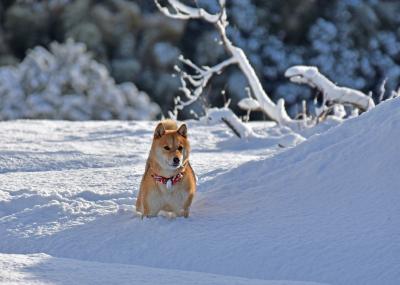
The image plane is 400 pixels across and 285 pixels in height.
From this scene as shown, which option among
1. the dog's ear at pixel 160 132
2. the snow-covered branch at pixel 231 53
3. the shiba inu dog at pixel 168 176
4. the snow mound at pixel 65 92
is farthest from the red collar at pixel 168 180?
the snow mound at pixel 65 92

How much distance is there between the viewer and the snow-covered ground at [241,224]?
4578 millimetres

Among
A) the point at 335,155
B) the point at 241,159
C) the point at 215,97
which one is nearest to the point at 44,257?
the point at 335,155

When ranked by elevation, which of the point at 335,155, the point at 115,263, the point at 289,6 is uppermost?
the point at 289,6

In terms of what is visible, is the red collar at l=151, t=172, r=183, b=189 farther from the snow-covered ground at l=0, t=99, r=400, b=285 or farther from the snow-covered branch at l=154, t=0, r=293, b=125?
the snow-covered branch at l=154, t=0, r=293, b=125

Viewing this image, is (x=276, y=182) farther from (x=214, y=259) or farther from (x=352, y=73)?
(x=352, y=73)

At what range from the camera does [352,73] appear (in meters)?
22.8

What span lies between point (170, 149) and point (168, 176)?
0.57 feet

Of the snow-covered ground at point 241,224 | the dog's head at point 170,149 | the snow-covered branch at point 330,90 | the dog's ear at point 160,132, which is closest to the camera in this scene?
the snow-covered ground at point 241,224

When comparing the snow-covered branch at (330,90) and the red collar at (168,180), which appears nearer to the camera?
the red collar at (168,180)

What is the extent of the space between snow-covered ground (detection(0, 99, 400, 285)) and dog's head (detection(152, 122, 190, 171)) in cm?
40

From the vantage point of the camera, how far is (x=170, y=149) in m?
5.31

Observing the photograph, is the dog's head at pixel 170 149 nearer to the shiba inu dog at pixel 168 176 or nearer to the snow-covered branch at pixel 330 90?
the shiba inu dog at pixel 168 176

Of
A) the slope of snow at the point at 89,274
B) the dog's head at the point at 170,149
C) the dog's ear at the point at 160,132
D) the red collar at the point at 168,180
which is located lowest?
the slope of snow at the point at 89,274

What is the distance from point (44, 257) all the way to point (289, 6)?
1932 centimetres
